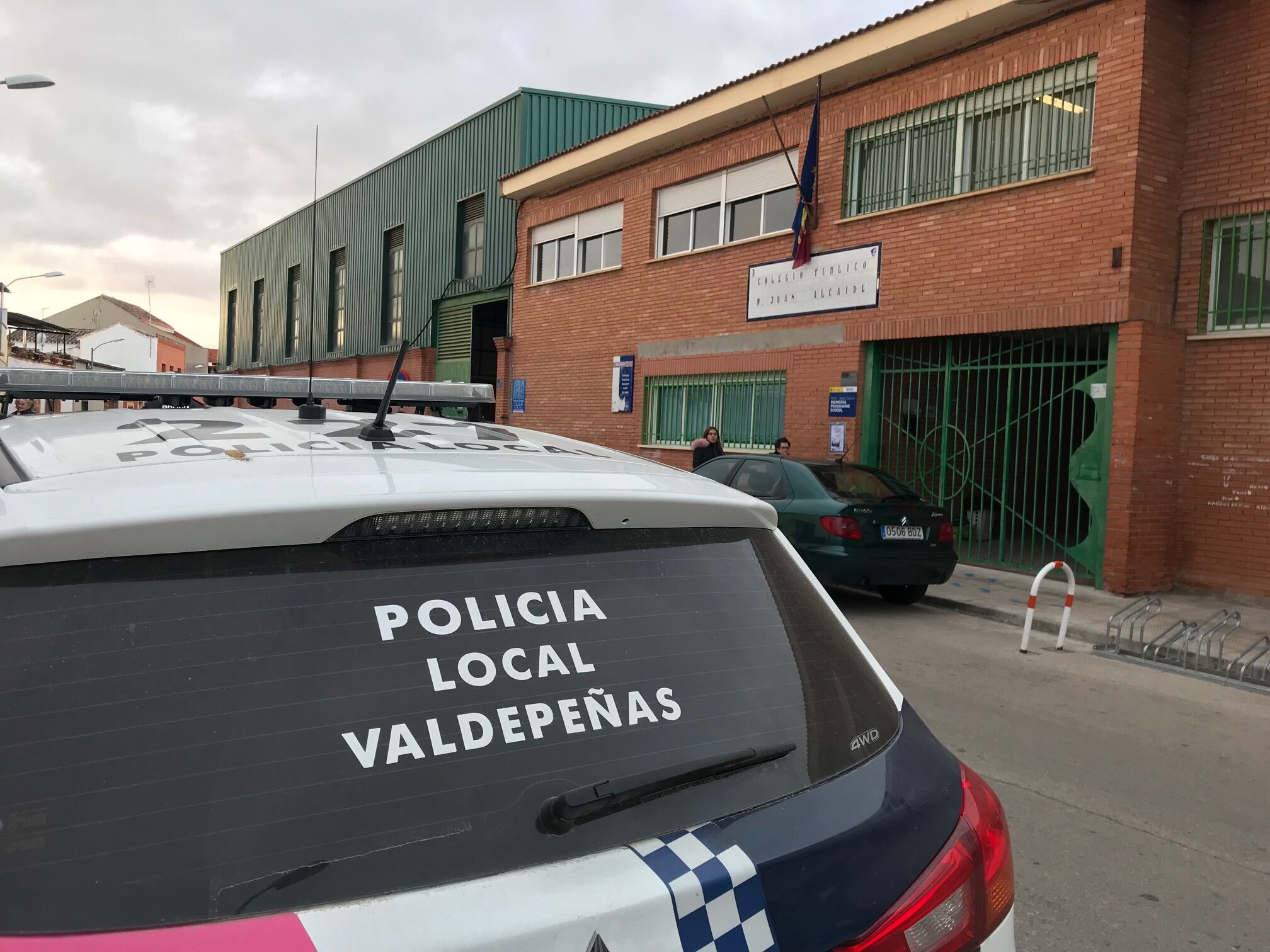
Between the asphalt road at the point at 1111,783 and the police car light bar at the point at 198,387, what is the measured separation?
10.8ft

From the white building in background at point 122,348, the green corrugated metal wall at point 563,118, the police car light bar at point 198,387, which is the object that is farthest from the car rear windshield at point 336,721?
the white building in background at point 122,348

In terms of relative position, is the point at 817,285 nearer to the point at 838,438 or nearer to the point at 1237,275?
the point at 838,438

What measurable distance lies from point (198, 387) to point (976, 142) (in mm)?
10439

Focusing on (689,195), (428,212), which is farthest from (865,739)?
(428,212)

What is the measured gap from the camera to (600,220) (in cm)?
1859

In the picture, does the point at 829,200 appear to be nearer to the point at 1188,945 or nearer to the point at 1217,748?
the point at 1217,748

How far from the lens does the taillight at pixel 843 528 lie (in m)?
8.87

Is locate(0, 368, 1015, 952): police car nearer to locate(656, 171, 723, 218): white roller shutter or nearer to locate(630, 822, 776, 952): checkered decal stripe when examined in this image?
locate(630, 822, 776, 952): checkered decal stripe

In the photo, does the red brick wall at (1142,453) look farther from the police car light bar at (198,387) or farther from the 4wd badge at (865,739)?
the 4wd badge at (865,739)

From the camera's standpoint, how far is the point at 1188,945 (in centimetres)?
325

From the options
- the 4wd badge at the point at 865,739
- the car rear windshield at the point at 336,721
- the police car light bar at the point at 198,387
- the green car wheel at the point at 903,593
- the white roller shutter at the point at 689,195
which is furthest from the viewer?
the white roller shutter at the point at 689,195

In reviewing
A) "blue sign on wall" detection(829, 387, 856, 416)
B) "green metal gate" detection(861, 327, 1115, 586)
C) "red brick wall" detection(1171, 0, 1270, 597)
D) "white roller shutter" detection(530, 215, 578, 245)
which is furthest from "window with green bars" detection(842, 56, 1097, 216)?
"white roller shutter" detection(530, 215, 578, 245)

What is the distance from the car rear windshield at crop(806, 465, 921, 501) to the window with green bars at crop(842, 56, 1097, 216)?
4336mm

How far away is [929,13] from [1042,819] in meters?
10.5
